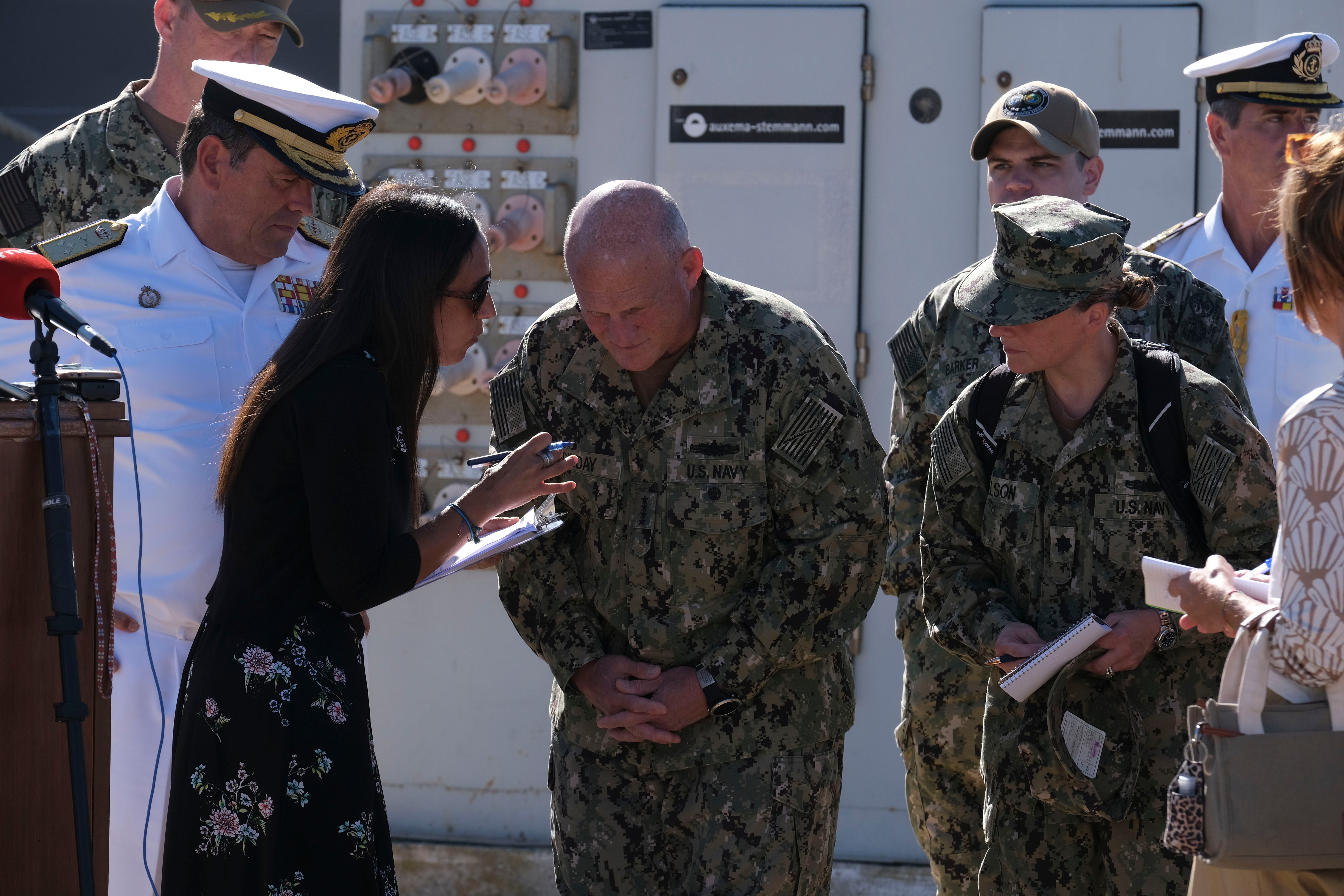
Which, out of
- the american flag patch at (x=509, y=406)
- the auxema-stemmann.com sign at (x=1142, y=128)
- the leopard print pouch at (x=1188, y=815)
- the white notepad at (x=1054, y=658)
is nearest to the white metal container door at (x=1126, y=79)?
A: the auxema-stemmann.com sign at (x=1142, y=128)

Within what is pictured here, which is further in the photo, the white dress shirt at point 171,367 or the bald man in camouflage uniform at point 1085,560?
the white dress shirt at point 171,367

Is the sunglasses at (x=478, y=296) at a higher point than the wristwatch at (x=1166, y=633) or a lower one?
higher

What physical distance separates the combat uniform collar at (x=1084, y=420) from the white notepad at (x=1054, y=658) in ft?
1.04

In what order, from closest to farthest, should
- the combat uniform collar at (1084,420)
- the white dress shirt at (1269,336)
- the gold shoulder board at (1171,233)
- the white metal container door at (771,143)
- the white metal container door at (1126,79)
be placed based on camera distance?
the combat uniform collar at (1084,420), the white dress shirt at (1269,336), the gold shoulder board at (1171,233), the white metal container door at (1126,79), the white metal container door at (771,143)

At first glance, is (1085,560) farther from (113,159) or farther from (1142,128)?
(113,159)

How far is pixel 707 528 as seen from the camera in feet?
8.41

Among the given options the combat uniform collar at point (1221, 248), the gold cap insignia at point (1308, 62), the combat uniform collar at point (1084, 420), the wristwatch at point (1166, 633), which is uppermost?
the gold cap insignia at point (1308, 62)

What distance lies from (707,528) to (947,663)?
928mm

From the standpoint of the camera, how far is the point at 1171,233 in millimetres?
3568

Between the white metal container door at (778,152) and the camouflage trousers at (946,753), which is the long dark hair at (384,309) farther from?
the white metal container door at (778,152)

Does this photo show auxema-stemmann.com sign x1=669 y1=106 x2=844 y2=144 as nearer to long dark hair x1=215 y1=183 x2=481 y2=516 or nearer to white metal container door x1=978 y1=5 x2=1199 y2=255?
white metal container door x1=978 y1=5 x2=1199 y2=255

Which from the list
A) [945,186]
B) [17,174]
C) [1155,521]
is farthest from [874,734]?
[17,174]

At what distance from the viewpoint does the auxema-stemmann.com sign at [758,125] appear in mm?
4215

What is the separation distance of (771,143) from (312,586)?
2514 millimetres
